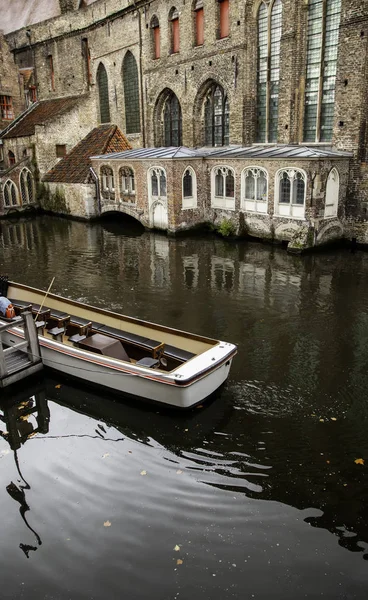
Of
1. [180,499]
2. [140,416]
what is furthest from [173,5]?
[180,499]

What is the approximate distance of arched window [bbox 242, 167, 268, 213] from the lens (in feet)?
58.1

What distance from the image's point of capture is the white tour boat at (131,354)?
729 centimetres

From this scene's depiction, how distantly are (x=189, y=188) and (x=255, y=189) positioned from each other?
3.31 m

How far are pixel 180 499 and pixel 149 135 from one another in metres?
23.4

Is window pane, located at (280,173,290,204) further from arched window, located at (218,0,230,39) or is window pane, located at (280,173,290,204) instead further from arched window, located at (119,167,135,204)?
arched window, located at (218,0,230,39)

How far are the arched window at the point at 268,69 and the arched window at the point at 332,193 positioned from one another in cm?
442

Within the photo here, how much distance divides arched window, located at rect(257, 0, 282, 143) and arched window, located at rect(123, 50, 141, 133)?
9.14 m

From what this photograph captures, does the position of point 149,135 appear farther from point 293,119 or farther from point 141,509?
point 141,509

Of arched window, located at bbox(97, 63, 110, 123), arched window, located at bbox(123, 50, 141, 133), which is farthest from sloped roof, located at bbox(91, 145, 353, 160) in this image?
arched window, located at bbox(97, 63, 110, 123)

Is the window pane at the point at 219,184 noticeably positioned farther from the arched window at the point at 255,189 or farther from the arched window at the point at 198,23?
the arched window at the point at 198,23

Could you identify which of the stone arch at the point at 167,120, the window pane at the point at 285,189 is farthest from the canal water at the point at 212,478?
the stone arch at the point at 167,120

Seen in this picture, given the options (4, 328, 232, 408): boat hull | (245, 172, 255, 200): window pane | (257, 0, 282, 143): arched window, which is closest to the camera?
(4, 328, 232, 408): boat hull

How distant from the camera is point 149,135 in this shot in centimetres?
2595

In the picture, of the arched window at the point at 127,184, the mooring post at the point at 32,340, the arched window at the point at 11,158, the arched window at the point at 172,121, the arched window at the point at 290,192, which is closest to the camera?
the mooring post at the point at 32,340
